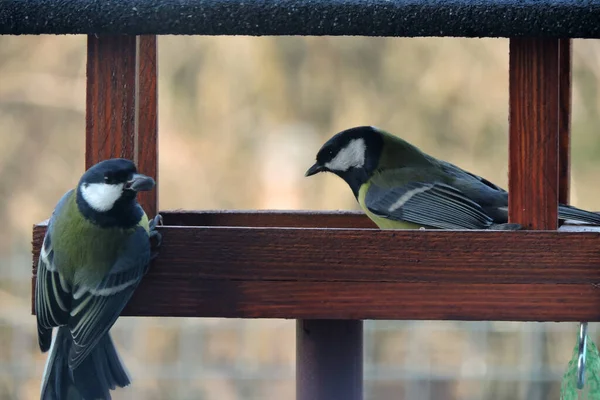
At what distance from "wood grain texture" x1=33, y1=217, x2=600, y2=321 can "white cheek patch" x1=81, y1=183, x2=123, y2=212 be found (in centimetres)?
15

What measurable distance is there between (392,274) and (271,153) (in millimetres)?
4080

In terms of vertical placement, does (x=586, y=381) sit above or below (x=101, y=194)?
below

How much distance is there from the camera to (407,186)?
84.5 inches

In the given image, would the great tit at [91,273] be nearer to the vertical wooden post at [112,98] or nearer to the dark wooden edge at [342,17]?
the vertical wooden post at [112,98]

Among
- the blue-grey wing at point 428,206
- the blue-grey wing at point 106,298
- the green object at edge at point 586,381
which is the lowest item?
the green object at edge at point 586,381

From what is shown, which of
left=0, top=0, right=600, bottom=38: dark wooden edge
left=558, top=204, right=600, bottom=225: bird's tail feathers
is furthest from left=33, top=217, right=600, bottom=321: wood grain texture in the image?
left=0, top=0, right=600, bottom=38: dark wooden edge

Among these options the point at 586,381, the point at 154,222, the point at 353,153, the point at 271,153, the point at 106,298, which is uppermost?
the point at 271,153

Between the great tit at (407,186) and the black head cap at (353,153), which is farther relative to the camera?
the black head cap at (353,153)

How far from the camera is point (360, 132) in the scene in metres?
2.20

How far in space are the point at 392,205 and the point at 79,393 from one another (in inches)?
29.5

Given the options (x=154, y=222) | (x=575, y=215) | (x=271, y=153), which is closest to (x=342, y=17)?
(x=154, y=222)

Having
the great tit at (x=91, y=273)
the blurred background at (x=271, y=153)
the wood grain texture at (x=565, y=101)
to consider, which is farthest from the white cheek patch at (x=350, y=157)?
the blurred background at (x=271, y=153)

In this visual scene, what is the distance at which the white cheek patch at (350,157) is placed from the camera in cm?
222

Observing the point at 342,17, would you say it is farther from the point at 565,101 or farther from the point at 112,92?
the point at 565,101
